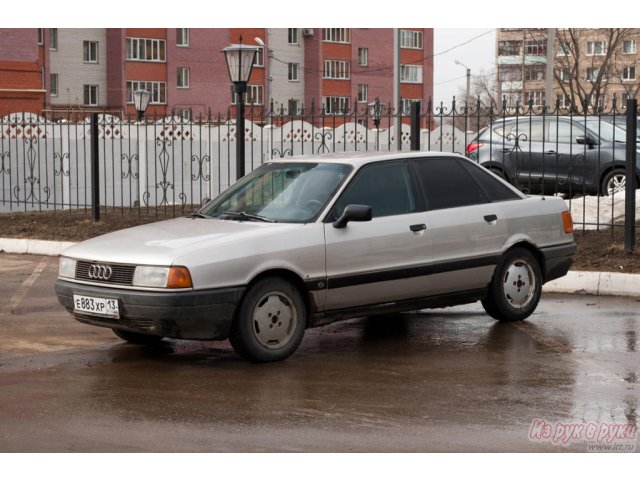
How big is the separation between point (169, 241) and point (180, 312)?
61 cm

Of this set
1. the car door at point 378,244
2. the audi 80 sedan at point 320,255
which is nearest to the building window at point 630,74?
the audi 80 sedan at point 320,255

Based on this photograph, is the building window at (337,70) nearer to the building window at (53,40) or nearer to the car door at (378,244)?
the building window at (53,40)

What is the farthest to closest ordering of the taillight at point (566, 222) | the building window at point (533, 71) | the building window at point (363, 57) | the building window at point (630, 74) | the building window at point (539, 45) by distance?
the building window at point (630, 74), the building window at point (363, 57), the building window at point (533, 71), the building window at point (539, 45), the taillight at point (566, 222)

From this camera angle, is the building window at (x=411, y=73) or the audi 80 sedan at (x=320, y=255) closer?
the audi 80 sedan at (x=320, y=255)

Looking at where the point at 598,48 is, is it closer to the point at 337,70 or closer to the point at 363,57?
the point at 363,57

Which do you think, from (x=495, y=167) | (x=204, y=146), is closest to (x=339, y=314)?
(x=495, y=167)

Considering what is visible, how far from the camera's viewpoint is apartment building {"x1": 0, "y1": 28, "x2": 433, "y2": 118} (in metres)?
67.4

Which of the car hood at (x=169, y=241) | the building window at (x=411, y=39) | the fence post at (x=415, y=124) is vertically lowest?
the car hood at (x=169, y=241)

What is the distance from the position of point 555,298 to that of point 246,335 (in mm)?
4886

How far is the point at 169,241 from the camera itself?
821 centimetres

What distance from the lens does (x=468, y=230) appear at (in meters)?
9.42

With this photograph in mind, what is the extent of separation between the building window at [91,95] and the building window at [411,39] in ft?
87.9

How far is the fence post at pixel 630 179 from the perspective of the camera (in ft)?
43.3

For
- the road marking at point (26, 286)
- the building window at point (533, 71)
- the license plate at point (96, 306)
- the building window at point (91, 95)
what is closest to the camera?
the license plate at point (96, 306)
